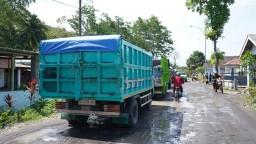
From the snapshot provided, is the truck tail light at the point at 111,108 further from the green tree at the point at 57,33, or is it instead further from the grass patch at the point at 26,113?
the green tree at the point at 57,33

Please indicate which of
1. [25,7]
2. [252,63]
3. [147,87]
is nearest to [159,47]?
[25,7]

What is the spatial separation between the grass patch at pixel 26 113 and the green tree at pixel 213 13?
22.3 metres

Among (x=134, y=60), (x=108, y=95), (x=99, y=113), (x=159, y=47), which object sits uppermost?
(x=159, y=47)

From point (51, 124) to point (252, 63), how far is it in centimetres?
1571

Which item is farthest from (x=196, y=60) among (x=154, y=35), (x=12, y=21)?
(x=12, y=21)

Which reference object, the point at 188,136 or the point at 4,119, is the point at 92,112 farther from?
the point at 4,119

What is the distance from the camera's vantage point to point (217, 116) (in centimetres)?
1184

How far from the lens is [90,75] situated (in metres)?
8.23

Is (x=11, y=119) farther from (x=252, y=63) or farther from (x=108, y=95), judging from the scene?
(x=252, y=63)

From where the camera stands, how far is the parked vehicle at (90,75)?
7.96 meters

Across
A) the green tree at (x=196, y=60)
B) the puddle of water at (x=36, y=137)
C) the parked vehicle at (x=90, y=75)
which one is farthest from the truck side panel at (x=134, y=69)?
the green tree at (x=196, y=60)

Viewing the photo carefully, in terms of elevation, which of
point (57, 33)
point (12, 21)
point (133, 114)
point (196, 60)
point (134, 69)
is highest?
Answer: point (12, 21)

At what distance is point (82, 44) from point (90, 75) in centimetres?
97

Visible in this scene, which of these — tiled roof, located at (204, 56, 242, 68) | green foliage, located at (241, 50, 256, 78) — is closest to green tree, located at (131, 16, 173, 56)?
tiled roof, located at (204, 56, 242, 68)
